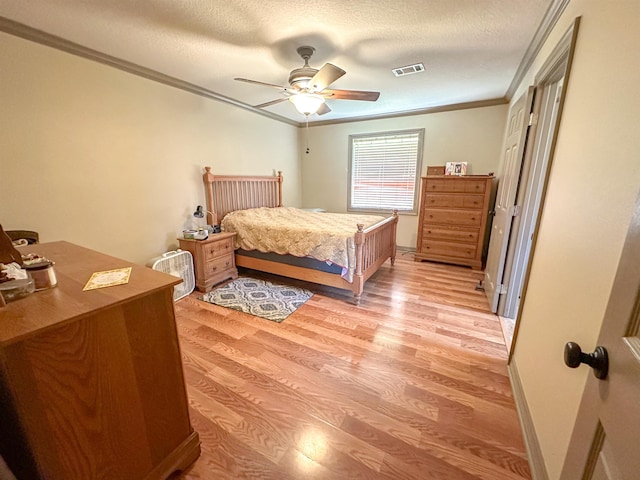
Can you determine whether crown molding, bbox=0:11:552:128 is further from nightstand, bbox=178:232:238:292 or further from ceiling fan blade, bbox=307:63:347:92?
nightstand, bbox=178:232:238:292

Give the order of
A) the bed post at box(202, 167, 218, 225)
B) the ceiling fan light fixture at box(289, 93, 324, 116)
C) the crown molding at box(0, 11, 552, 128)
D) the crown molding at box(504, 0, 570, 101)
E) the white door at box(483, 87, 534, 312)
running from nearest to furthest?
the crown molding at box(504, 0, 570, 101) < the crown molding at box(0, 11, 552, 128) < the white door at box(483, 87, 534, 312) < the ceiling fan light fixture at box(289, 93, 324, 116) < the bed post at box(202, 167, 218, 225)

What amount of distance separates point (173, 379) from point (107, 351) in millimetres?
348

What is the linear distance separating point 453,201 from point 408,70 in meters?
2.03

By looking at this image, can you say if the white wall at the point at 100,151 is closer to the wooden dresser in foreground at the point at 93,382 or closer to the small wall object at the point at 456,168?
the wooden dresser in foreground at the point at 93,382

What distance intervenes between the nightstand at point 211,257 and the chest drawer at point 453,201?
10.0 ft

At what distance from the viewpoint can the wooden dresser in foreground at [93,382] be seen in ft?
2.57

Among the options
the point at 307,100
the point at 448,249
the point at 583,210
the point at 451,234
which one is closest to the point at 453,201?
the point at 451,234

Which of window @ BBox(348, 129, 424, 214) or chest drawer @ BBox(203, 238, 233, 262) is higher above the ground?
window @ BBox(348, 129, 424, 214)

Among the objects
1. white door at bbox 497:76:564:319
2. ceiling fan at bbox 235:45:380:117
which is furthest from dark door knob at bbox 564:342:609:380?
ceiling fan at bbox 235:45:380:117

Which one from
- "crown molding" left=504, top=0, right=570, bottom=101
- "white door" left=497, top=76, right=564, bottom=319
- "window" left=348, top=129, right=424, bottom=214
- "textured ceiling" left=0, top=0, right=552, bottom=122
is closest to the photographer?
"crown molding" left=504, top=0, right=570, bottom=101

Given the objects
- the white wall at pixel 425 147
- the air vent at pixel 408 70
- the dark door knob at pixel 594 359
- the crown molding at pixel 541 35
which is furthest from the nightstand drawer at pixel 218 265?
the crown molding at pixel 541 35

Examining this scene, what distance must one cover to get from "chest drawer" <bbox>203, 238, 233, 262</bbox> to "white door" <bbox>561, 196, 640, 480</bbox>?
3.22m

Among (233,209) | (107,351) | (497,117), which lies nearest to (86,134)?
(233,209)

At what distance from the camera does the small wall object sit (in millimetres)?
4137
